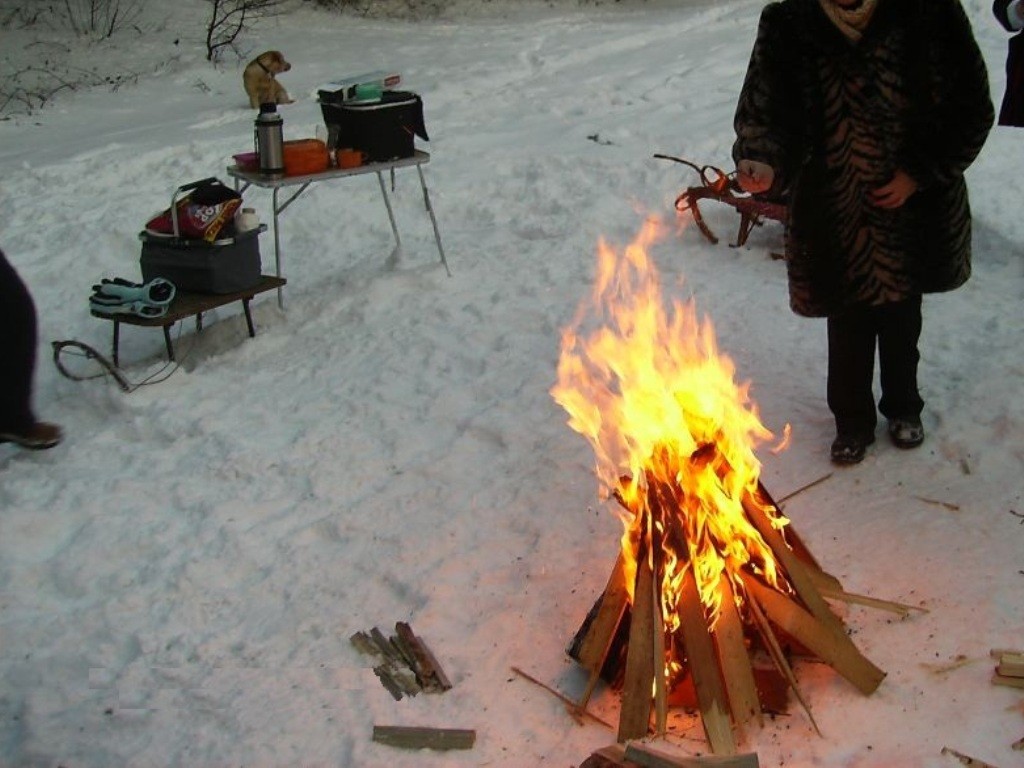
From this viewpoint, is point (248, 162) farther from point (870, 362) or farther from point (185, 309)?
point (870, 362)

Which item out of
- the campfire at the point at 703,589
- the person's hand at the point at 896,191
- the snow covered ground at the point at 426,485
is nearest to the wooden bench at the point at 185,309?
the snow covered ground at the point at 426,485

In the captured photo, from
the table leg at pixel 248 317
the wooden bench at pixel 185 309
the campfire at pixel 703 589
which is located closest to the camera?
the campfire at pixel 703 589

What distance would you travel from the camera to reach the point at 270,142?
6500 millimetres

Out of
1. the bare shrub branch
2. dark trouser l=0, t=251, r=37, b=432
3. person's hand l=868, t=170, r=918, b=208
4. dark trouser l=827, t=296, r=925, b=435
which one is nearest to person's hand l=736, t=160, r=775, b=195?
person's hand l=868, t=170, r=918, b=208

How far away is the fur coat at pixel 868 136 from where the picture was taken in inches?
148

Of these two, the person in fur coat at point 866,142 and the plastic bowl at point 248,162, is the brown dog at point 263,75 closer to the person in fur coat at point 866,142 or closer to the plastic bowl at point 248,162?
the plastic bowl at point 248,162

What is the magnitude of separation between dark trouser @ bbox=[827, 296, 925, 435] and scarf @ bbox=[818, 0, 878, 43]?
98 cm

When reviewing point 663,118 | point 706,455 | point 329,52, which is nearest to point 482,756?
point 706,455

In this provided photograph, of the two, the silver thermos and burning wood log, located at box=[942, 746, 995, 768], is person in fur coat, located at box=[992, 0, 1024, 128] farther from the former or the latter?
the silver thermos

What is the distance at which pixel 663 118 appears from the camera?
951 cm

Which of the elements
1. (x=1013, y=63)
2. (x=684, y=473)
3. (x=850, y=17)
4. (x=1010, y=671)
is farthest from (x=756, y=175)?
(x=1010, y=671)

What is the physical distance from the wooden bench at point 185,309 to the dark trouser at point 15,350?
3.17 metres

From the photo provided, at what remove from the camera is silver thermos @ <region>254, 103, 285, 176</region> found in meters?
6.49

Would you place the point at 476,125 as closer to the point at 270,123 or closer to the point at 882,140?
the point at 270,123
